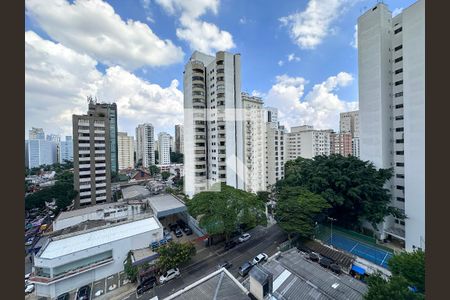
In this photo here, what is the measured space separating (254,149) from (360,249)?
14.5 meters

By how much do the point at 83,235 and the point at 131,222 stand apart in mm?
3159

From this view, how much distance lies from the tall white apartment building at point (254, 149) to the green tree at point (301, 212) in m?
8.37

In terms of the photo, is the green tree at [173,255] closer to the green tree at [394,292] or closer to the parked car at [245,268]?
the parked car at [245,268]

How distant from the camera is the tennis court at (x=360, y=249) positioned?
40.3 ft

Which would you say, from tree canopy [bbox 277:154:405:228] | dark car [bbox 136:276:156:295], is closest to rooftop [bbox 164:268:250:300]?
dark car [bbox 136:276:156:295]

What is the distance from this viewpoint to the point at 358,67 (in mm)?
15945

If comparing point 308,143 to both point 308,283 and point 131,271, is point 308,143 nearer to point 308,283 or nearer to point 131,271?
point 308,283

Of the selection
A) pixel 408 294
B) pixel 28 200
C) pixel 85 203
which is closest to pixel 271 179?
pixel 408 294

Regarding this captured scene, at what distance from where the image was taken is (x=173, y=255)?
36.8 feet

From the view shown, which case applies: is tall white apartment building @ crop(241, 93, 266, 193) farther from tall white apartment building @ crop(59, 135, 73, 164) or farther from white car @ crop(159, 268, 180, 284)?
tall white apartment building @ crop(59, 135, 73, 164)

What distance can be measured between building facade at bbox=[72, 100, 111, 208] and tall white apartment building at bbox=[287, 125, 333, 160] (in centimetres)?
3501

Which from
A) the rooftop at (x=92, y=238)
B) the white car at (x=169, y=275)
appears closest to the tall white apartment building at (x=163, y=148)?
the rooftop at (x=92, y=238)

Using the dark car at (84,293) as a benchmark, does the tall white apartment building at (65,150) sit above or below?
above

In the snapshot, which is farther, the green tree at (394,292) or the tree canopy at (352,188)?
the tree canopy at (352,188)
